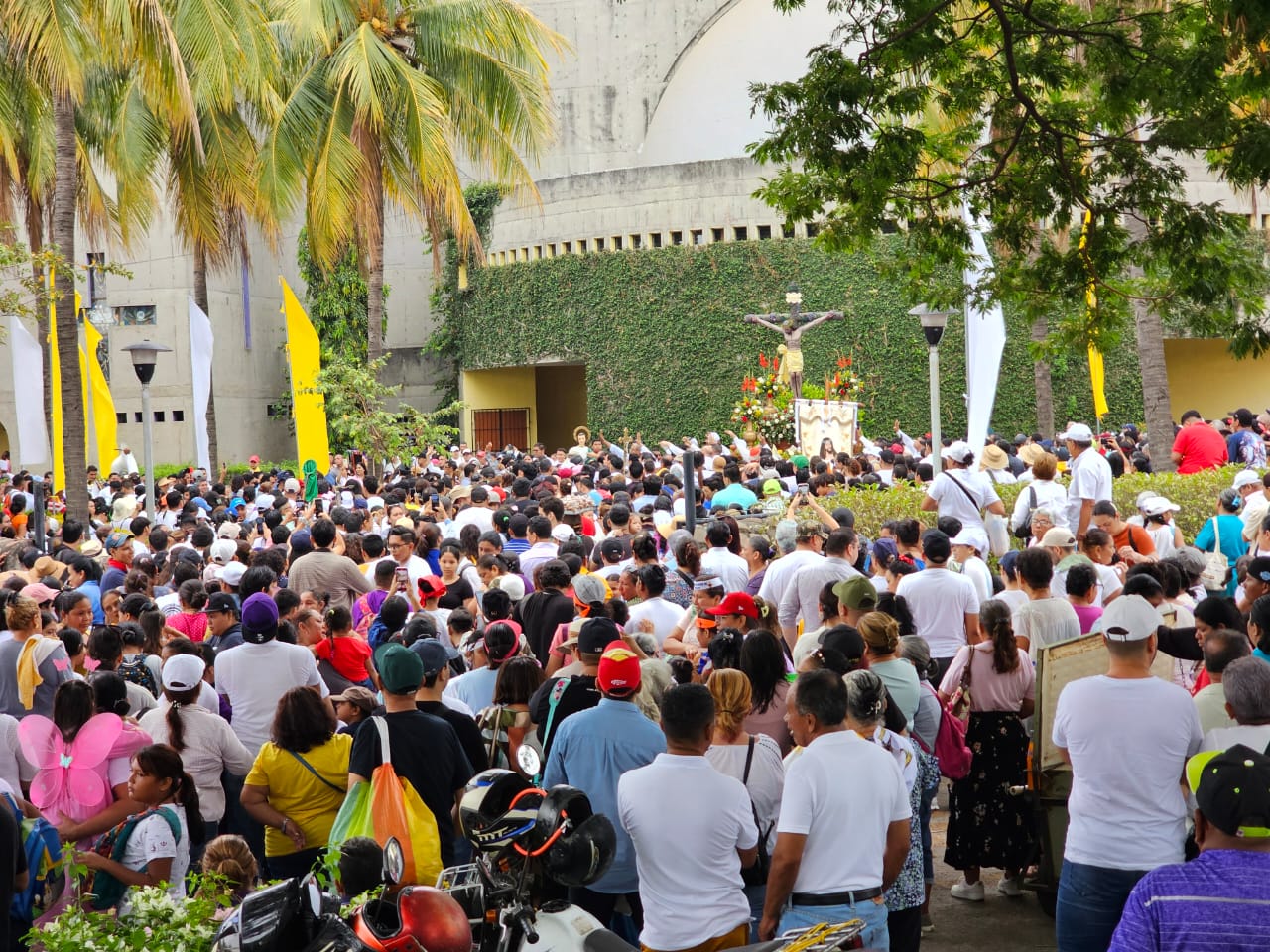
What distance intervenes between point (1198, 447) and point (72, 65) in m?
12.7

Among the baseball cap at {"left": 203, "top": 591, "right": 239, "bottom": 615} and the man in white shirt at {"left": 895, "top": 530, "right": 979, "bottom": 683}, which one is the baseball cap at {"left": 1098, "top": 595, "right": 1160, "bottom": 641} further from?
the baseball cap at {"left": 203, "top": 591, "right": 239, "bottom": 615}

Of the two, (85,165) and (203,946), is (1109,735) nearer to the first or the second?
(203,946)

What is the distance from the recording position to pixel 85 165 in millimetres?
25047

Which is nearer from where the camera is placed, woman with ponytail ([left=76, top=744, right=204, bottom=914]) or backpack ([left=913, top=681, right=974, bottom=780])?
woman with ponytail ([left=76, top=744, right=204, bottom=914])

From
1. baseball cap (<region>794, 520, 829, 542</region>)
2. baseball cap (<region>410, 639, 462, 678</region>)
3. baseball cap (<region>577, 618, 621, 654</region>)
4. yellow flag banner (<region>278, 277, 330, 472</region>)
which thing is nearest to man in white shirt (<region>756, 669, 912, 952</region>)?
baseball cap (<region>577, 618, 621, 654</region>)

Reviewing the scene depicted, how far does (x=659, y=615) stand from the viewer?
7.75 meters

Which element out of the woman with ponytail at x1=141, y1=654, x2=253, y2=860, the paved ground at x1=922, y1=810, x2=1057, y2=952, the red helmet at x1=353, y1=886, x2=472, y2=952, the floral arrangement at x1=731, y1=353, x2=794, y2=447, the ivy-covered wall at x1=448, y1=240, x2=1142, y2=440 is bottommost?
the paved ground at x1=922, y1=810, x2=1057, y2=952

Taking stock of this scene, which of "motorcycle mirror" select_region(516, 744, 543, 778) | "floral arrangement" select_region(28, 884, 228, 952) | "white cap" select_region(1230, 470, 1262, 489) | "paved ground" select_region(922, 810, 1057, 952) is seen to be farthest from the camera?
"white cap" select_region(1230, 470, 1262, 489)

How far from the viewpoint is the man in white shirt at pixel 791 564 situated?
27.3 feet

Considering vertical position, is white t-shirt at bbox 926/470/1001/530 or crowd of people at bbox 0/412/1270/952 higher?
white t-shirt at bbox 926/470/1001/530

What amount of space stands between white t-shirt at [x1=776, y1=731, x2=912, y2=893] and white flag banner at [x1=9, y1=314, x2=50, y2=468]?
49.6 feet

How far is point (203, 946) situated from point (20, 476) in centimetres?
1763

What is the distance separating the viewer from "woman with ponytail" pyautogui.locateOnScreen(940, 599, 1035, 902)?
636cm

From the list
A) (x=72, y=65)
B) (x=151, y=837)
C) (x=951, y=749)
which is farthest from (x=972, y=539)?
(x=72, y=65)
